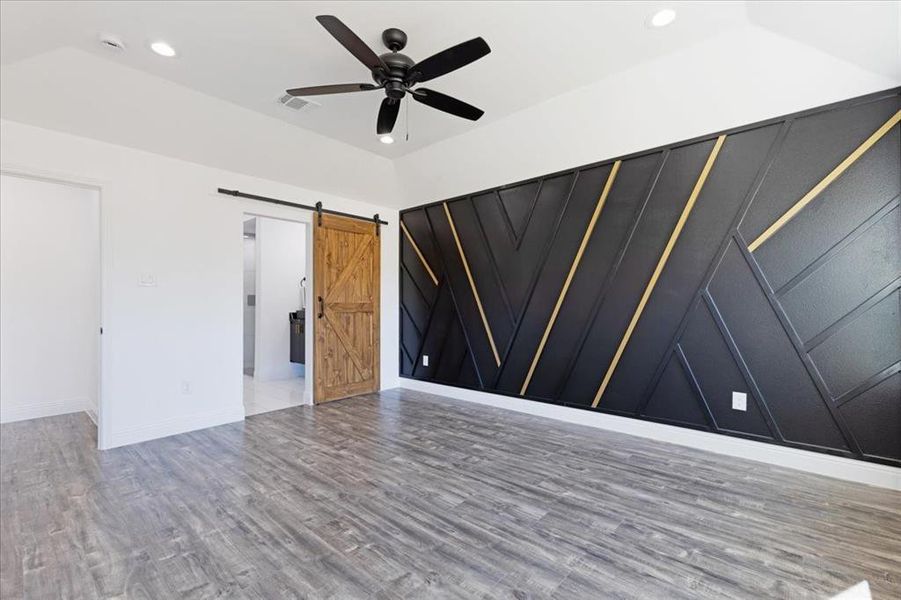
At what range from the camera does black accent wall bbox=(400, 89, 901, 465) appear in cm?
277

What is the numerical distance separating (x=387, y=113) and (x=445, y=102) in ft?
1.45

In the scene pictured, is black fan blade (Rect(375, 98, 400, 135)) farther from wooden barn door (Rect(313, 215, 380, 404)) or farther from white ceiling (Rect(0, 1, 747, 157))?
wooden barn door (Rect(313, 215, 380, 404))

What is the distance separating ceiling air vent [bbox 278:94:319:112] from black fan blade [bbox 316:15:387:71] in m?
1.36

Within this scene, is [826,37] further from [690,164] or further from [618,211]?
[618,211]

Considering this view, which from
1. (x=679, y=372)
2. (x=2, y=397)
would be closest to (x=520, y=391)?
(x=679, y=372)

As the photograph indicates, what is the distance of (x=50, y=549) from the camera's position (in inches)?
82.2

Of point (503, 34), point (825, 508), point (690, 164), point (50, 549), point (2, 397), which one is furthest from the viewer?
point (2, 397)

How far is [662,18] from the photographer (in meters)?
2.58

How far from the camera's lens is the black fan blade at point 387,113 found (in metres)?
2.80

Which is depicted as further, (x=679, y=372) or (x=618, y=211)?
(x=618, y=211)

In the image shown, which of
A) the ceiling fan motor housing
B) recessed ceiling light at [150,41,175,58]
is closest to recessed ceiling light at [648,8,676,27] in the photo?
the ceiling fan motor housing

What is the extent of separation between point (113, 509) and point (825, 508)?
4.47 metres

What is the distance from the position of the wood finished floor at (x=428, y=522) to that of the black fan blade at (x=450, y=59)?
272cm

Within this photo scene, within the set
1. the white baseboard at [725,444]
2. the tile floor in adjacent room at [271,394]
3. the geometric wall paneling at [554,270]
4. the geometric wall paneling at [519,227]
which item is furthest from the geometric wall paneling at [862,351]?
the tile floor in adjacent room at [271,394]
